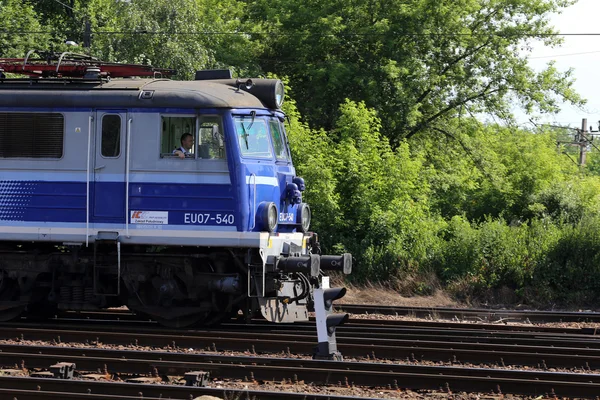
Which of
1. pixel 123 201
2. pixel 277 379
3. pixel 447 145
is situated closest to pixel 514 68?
pixel 447 145

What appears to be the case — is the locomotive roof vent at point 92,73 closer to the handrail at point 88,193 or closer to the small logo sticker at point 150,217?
the handrail at point 88,193

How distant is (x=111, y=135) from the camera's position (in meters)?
12.8

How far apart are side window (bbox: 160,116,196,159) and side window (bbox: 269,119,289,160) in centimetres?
137

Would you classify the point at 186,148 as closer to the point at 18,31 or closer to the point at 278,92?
the point at 278,92

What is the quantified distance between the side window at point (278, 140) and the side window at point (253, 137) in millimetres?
240

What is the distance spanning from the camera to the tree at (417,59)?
2789 centimetres

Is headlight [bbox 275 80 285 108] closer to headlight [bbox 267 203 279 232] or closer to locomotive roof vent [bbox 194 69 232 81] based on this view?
Result: locomotive roof vent [bbox 194 69 232 81]

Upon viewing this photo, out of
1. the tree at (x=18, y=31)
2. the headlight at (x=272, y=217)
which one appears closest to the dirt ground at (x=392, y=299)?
the headlight at (x=272, y=217)

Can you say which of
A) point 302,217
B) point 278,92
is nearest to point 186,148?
point 278,92

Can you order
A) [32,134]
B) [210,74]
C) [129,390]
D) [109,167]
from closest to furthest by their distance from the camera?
[129,390] < [109,167] < [32,134] < [210,74]

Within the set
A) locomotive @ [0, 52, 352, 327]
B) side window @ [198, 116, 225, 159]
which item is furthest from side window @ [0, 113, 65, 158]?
side window @ [198, 116, 225, 159]

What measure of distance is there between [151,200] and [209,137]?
128cm

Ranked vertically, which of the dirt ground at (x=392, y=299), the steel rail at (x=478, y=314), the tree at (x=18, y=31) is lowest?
the dirt ground at (x=392, y=299)

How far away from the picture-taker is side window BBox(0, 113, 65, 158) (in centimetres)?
1291
